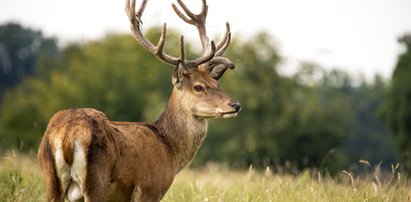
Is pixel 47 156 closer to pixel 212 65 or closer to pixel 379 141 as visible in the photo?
pixel 212 65

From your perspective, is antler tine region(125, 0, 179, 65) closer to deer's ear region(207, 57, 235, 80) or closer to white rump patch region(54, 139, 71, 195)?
deer's ear region(207, 57, 235, 80)

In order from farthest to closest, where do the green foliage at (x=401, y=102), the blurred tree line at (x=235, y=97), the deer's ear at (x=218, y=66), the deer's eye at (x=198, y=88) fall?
the blurred tree line at (x=235, y=97) < the green foliage at (x=401, y=102) < the deer's ear at (x=218, y=66) < the deer's eye at (x=198, y=88)

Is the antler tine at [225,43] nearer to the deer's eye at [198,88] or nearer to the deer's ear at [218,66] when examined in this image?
the deer's ear at [218,66]

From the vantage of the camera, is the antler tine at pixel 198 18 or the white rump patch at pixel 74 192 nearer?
the white rump patch at pixel 74 192

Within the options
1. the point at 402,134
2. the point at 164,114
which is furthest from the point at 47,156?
the point at 402,134

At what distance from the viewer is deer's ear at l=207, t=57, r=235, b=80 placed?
802cm

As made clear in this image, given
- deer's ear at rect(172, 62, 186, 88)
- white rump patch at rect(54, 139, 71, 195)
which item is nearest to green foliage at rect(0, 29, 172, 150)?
deer's ear at rect(172, 62, 186, 88)


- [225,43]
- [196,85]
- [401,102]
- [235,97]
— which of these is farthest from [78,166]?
[235,97]

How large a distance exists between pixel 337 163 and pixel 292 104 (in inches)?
354

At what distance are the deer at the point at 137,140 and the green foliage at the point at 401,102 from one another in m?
26.6

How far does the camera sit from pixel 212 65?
26.5ft

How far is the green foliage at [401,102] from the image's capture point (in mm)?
34156

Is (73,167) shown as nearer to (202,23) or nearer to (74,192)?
(74,192)

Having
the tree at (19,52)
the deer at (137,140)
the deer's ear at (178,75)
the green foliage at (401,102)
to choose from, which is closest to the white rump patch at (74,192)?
the deer at (137,140)
